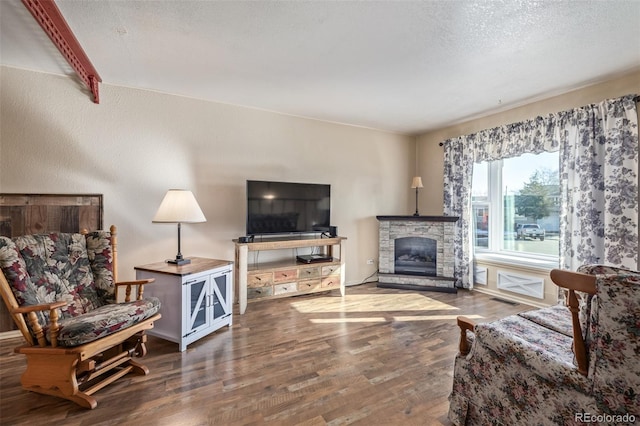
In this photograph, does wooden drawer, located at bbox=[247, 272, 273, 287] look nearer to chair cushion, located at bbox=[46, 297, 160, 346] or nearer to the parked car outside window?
chair cushion, located at bbox=[46, 297, 160, 346]

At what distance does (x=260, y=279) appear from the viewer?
3350 millimetres

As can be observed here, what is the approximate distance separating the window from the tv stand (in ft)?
7.27

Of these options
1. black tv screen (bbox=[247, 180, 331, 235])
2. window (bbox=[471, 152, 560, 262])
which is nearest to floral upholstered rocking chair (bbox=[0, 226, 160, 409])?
black tv screen (bbox=[247, 180, 331, 235])

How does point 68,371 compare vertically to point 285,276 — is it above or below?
below

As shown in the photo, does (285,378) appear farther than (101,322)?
Yes

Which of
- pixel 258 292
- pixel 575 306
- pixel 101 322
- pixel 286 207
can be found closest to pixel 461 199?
pixel 286 207

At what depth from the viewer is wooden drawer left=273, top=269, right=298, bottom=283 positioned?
345cm

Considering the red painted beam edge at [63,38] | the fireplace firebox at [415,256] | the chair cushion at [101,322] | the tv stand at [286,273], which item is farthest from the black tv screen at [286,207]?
the red painted beam edge at [63,38]

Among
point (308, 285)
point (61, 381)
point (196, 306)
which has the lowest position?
point (61, 381)

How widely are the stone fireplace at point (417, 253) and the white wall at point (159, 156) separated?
413 mm

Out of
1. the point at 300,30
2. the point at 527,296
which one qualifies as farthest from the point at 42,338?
the point at 527,296

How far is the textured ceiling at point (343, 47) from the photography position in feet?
6.05

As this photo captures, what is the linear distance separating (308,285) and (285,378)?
1.72 m

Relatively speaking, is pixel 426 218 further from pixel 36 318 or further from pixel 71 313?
pixel 36 318
